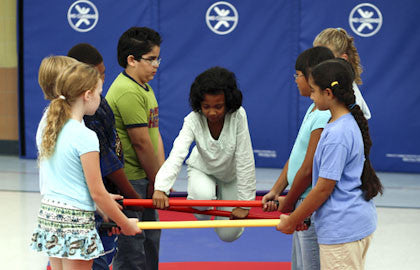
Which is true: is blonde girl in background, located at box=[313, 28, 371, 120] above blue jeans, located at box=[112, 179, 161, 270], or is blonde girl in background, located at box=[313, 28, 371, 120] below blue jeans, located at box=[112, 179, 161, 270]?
above

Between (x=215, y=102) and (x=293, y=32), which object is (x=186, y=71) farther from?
(x=215, y=102)

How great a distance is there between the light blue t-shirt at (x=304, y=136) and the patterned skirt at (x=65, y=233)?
1.06 metres

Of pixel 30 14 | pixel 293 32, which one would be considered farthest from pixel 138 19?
pixel 293 32

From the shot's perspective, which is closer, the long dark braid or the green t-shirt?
the long dark braid

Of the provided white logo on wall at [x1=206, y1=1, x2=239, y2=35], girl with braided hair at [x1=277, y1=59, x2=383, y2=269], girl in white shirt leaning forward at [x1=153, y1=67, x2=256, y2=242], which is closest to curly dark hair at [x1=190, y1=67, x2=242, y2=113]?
girl in white shirt leaning forward at [x1=153, y1=67, x2=256, y2=242]

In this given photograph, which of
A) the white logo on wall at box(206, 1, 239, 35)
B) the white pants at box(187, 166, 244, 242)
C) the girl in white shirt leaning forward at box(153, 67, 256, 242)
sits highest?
the white logo on wall at box(206, 1, 239, 35)

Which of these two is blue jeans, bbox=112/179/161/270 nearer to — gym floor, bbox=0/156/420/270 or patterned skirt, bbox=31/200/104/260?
patterned skirt, bbox=31/200/104/260

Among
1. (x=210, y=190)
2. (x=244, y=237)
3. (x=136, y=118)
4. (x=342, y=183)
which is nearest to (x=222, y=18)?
(x=244, y=237)

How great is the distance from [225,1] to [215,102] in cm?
483

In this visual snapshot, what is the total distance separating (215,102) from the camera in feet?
10.2

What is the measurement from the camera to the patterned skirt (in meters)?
2.52

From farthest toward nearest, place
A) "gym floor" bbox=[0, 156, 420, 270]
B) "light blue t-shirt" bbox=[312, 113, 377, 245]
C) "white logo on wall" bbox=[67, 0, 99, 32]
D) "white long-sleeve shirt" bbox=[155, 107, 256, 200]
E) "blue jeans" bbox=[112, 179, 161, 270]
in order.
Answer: "white logo on wall" bbox=[67, 0, 99, 32] → "gym floor" bbox=[0, 156, 420, 270] → "blue jeans" bbox=[112, 179, 161, 270] → "white long-sleeve shirt" bbox=[155, 107, 256, 200] → "light blue t-shirt" bbox=[312, 113, 377, 245]

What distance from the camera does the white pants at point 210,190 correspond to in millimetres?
3242

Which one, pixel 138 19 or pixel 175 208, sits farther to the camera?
pixel 138 19
